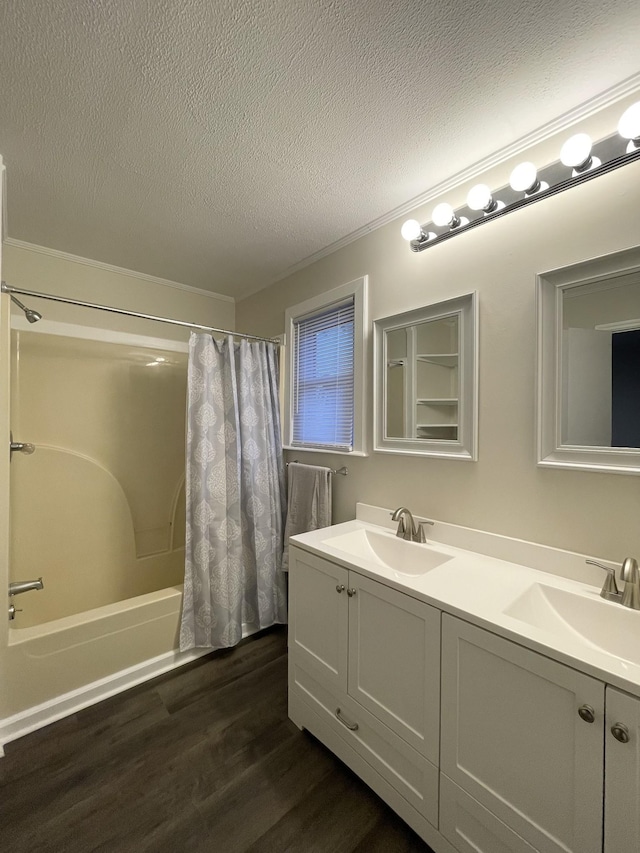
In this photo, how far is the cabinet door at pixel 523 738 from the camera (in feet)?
2.58

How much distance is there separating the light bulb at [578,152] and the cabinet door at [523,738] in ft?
4.53

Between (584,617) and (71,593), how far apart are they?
2.55m

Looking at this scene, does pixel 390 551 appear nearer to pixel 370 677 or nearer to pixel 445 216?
pixel 370 677

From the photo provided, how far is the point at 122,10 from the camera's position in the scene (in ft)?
2.92

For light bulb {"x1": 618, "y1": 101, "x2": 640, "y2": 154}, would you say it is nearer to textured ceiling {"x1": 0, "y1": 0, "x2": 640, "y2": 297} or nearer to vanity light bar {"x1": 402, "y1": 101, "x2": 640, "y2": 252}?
vanity light bar {"x1": 402, "y1": 101, "x2": 640, "y2": 252}

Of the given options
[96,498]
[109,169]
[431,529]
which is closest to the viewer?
[109,169]

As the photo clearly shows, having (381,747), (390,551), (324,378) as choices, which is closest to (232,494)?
(324,378)

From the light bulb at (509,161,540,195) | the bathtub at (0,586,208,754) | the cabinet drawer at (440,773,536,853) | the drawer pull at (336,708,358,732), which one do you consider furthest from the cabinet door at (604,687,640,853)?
the bathtub at (0,586,208,754)

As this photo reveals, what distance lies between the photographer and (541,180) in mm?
1200

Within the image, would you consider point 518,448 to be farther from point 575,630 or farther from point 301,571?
point 301,571

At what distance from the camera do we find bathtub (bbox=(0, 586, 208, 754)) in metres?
1.55

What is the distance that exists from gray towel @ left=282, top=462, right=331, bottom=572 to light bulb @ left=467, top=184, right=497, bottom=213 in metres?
1.37

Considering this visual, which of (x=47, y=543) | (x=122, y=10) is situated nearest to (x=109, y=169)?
(x=122, y=10)

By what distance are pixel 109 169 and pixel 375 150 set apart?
3.45 feet
